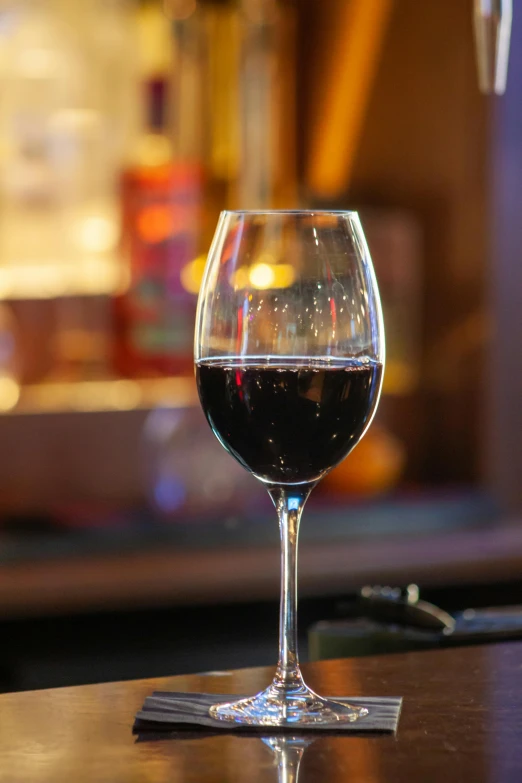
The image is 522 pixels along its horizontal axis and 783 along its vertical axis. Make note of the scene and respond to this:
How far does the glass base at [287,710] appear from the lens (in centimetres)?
46

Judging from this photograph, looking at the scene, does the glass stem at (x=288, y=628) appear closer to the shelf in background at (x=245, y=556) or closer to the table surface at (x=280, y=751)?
the table surface at (x=280, y=751)

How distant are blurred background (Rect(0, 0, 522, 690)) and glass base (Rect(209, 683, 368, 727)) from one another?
1097 mm

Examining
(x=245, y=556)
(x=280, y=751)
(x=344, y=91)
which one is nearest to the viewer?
(x=280, y=751)

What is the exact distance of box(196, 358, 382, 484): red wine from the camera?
20.6 inches

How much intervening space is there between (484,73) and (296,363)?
249 millimetres

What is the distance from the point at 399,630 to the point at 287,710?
0.58 feet

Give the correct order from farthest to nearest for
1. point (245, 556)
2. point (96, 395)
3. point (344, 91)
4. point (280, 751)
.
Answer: point (344, 91) < point (96, 395) < point (245, 556) < point (280, 751)

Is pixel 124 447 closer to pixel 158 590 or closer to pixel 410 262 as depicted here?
pixel 158 590

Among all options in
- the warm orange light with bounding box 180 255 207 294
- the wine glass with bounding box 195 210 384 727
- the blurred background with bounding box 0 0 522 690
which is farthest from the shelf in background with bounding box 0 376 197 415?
the wine glass with bounding box 195 210 384 727

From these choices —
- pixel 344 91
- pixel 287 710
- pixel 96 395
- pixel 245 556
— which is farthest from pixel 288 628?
pixel 344 91

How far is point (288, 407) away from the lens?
53 cm

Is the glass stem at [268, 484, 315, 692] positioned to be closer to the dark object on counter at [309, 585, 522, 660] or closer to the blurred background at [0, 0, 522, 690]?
the dark object on counter at [309, 585, 522, 660]

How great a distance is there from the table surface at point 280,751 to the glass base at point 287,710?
2 centimetres

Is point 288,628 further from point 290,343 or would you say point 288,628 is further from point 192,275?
point 192,275
